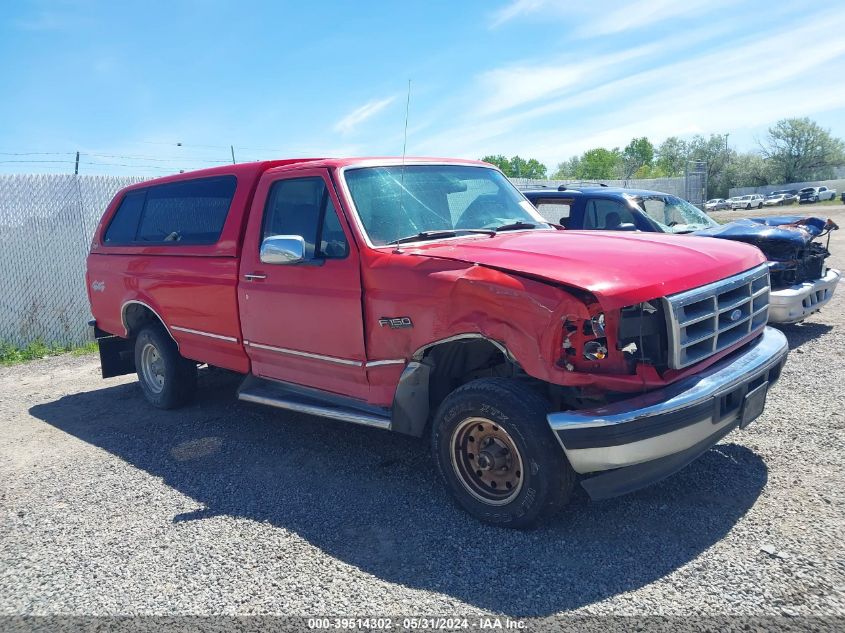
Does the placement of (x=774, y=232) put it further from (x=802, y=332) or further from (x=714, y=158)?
(x=714, y=158)

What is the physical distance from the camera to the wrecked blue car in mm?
7445

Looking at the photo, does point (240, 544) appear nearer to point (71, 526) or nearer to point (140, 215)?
point (71, 526)

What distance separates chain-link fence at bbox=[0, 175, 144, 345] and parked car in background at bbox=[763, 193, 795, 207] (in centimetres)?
6434

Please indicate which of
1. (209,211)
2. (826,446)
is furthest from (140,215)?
(826,446)

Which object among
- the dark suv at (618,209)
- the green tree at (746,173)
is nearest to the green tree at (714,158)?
the green tree at (746,173)

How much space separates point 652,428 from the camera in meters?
3.23

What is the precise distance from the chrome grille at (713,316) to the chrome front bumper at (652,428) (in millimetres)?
160

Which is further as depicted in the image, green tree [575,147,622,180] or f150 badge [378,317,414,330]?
green tree [575,147,622,180]

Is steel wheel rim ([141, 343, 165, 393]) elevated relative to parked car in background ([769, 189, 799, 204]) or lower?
lower

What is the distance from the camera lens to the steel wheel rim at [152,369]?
668cm

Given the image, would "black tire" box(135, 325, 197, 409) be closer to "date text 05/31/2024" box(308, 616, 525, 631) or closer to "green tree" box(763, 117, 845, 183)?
"date text 05/31/2024" box(308, 616, 525, 631)

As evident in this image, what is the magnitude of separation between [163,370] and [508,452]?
4140 millimetres

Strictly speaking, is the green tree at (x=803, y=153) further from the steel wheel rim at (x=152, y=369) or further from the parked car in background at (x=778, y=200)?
the steel wheel rim at (x=152, y=369)

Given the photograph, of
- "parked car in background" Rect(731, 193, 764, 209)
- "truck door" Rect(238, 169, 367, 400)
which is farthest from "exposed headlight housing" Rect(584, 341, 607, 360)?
"parked car in background" Rect(731, 193, 764, 209)
